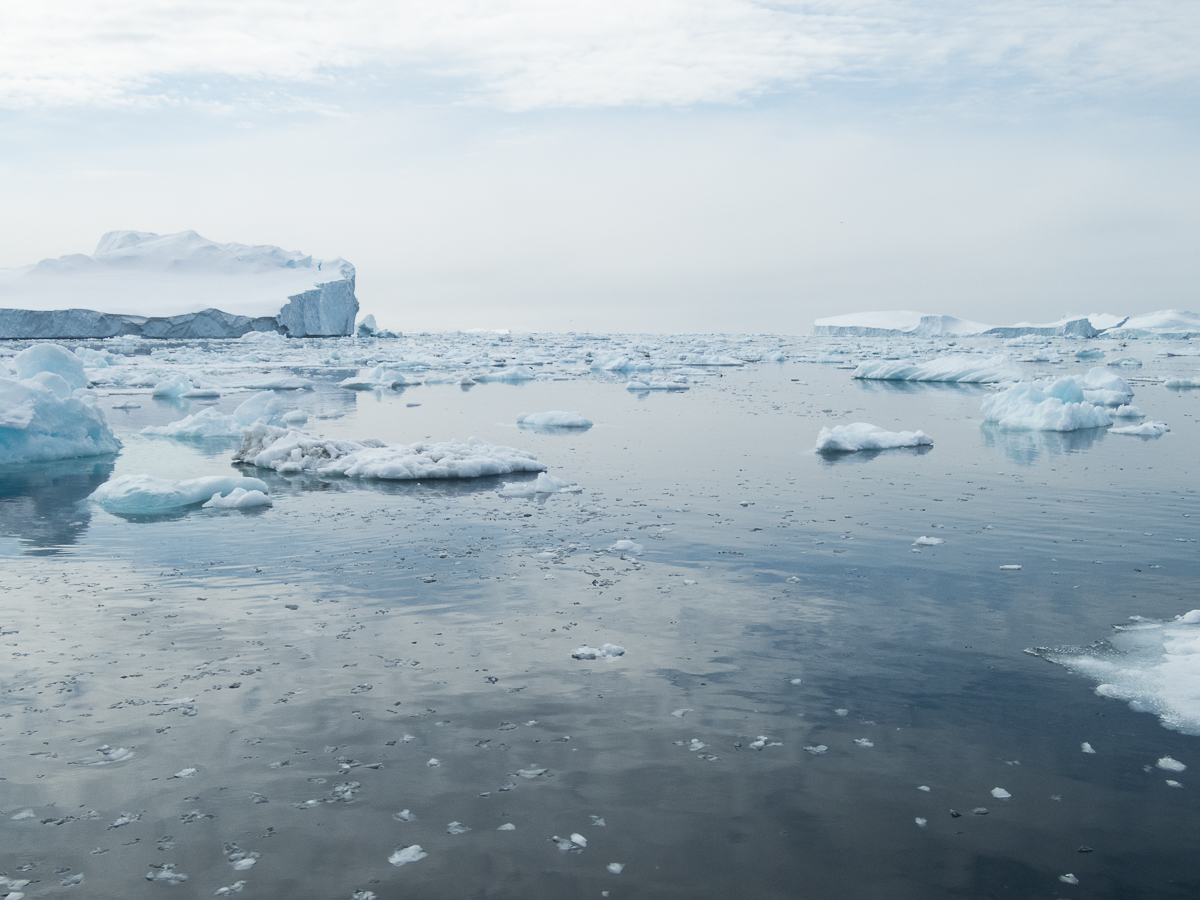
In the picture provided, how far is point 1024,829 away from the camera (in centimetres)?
398

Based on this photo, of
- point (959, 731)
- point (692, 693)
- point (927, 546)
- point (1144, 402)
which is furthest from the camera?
point (1144, 402)

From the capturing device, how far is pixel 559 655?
596cm

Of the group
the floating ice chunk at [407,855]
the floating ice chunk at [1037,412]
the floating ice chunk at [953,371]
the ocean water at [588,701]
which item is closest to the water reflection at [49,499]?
the ocean water at [588,701]

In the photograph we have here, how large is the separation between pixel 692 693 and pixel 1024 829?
1.90 m

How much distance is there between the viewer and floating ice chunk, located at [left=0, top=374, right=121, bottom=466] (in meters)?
13.8

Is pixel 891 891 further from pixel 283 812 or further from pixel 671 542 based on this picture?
pixel 671 542

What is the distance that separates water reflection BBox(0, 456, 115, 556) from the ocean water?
0.28 ft

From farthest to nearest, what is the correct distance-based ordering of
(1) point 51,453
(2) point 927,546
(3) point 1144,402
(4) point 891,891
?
(3) point 1144,402 < (1) point 51,453 < (2) point 927,546 < (4) point 891,891

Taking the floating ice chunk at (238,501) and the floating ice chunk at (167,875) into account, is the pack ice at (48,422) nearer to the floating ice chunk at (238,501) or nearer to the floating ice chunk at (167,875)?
the floating ice chunk at (238,501)

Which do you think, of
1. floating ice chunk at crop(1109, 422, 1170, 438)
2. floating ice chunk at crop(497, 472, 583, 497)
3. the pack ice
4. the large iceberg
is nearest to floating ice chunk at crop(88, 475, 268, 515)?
floating ice chunk at crop(497, 472, 583, 497)

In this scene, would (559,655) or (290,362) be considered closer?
(559,655)

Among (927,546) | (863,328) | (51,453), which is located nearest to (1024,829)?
(927,546)

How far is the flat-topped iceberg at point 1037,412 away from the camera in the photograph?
1808 centimetres

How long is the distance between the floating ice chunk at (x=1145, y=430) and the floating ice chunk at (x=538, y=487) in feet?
38.0
